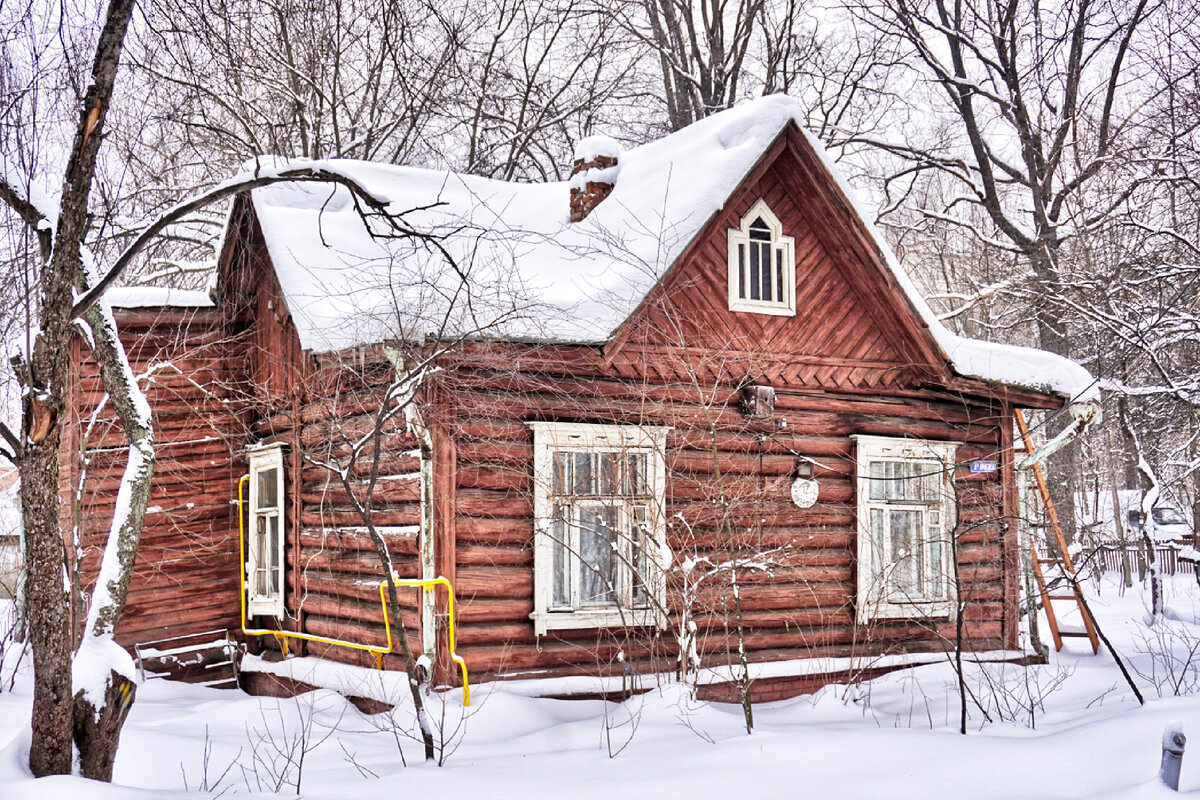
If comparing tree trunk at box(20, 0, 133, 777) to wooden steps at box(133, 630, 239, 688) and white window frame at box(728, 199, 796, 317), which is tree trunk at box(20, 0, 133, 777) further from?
wooden steps at box(133, 630, 239, 688)

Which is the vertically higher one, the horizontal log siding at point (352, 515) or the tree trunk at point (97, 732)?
the horizontal log siding at point (352, 515)

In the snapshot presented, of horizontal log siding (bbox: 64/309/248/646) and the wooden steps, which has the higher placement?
horizontal log siding (bbox: 64/309/248/646)

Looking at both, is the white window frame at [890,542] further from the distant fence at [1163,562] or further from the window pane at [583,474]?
the distant fence at [1163,562]

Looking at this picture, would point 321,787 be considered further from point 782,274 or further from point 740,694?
point 782,274

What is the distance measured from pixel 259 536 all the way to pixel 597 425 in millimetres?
4807

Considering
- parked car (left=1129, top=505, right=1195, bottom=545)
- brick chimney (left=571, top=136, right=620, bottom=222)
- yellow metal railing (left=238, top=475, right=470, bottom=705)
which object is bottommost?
parked car (left=1129, top=505, right=1195, bottom=545)

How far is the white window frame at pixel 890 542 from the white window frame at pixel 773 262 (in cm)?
157

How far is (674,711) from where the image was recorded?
27.7ft

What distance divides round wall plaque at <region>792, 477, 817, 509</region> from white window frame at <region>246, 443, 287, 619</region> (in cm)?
514

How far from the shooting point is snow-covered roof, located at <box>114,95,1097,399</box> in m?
8.38

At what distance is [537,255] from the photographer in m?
10.8

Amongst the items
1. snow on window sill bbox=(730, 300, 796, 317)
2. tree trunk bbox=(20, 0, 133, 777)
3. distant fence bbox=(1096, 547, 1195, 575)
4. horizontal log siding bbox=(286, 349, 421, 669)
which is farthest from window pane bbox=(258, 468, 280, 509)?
distant fence bbox=(1096, 547, 1195, 575)

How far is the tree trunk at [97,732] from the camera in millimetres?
5664

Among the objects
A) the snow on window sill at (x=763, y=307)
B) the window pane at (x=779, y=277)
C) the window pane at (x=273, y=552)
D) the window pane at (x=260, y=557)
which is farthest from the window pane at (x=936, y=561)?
the window pane at (x=260, y=557)
